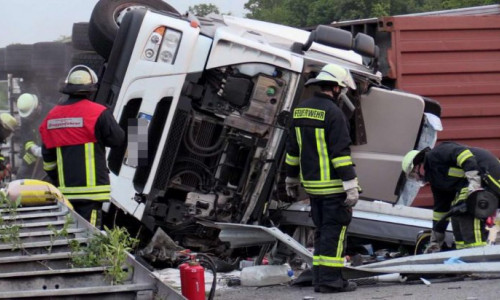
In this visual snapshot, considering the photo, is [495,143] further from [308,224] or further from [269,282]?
[269,282]

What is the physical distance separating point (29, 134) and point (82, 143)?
25.1 ft

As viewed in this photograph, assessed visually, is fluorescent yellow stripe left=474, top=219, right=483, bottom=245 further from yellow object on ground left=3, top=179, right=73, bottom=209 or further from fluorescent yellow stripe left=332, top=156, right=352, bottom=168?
yellow object on ground left=3, top=179, right=73, bottom=209

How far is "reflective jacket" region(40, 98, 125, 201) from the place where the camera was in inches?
260

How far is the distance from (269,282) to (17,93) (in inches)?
358

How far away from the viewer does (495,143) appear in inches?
460

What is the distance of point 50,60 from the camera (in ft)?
52.4

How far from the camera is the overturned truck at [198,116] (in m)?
7.70

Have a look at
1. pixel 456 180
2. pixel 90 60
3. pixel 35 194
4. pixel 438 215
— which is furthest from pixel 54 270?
pixel 90 60

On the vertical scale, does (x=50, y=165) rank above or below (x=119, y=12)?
below

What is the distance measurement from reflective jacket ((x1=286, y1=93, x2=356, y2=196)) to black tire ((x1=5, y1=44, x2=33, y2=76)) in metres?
10.4

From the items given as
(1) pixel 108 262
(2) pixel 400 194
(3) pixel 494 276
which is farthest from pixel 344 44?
(1) pixel 108 262

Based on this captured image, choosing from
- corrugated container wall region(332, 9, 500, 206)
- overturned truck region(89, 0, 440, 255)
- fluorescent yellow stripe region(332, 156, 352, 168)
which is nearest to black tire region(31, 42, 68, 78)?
corrugated container wall region(332, 9, 500, 206)

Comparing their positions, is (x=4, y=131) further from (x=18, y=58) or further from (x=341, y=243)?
(x=18, y=58)

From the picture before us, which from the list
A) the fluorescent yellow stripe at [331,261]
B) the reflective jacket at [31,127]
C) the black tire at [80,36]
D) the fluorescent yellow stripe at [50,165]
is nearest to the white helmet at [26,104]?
the black tire at [80,36]
